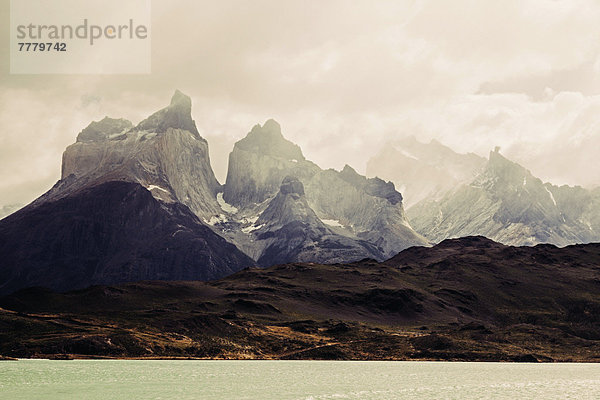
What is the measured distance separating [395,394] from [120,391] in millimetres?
52100

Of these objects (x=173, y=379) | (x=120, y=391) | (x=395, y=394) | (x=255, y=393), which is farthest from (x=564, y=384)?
(x=120, y=391)

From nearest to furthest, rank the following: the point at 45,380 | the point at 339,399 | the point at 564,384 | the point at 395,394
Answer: the point at 339,399
the point at 395,394
the point at 45,380
the point at 564,384

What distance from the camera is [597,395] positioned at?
144500mm

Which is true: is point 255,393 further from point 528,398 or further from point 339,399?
point 528,398

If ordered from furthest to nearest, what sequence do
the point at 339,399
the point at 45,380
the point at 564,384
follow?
the point at 564,384 → the point at 45,380 → the point at 339,399

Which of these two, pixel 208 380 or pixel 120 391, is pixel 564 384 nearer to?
pixel 208 380

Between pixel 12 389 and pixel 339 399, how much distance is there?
60374 millimetres

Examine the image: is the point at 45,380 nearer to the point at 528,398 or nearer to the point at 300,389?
the point at 300,389

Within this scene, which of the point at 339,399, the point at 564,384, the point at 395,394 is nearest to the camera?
the point at 339,399

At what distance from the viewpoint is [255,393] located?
13650 cm

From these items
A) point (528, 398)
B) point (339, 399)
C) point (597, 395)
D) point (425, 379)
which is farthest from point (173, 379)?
point (597, 395)

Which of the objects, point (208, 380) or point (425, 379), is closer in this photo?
point (208, 380)

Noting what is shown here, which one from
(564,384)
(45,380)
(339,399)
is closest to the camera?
(339,399)

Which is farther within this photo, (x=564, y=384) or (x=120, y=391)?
(x=564, y=384)
